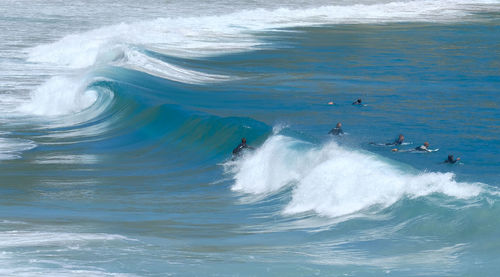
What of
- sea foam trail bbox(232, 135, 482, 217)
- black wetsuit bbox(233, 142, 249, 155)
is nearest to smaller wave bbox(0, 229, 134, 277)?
sea foam trail bbox(232, 135, 482, 217)

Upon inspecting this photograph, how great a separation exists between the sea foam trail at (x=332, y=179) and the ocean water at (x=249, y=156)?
0.14ft

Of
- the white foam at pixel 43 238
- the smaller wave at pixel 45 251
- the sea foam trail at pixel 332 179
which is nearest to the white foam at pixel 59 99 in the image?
the sea foam trail at pixel 332 179

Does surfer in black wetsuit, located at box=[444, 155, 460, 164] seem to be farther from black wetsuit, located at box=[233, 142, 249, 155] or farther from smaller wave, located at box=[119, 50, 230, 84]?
smaller wave, located at box=[119, 50, 230, 84]

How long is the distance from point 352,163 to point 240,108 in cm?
1157

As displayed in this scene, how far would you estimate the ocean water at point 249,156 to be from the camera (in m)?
13.1

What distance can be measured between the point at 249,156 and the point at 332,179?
443 cm

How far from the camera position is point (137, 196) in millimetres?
18625

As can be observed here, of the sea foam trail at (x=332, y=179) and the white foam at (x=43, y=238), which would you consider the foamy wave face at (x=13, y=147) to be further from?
the white foam at (x=43, y=238)

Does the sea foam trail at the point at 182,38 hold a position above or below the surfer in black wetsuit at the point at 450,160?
above

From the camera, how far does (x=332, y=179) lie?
55.5ft

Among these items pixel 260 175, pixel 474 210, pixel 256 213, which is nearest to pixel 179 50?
pixel 260 175

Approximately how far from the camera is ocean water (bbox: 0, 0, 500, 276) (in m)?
13.1

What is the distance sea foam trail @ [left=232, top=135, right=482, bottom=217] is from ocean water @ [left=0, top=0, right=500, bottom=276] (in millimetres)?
43

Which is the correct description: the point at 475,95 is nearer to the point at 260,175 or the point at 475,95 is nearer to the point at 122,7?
the point at 260,175
